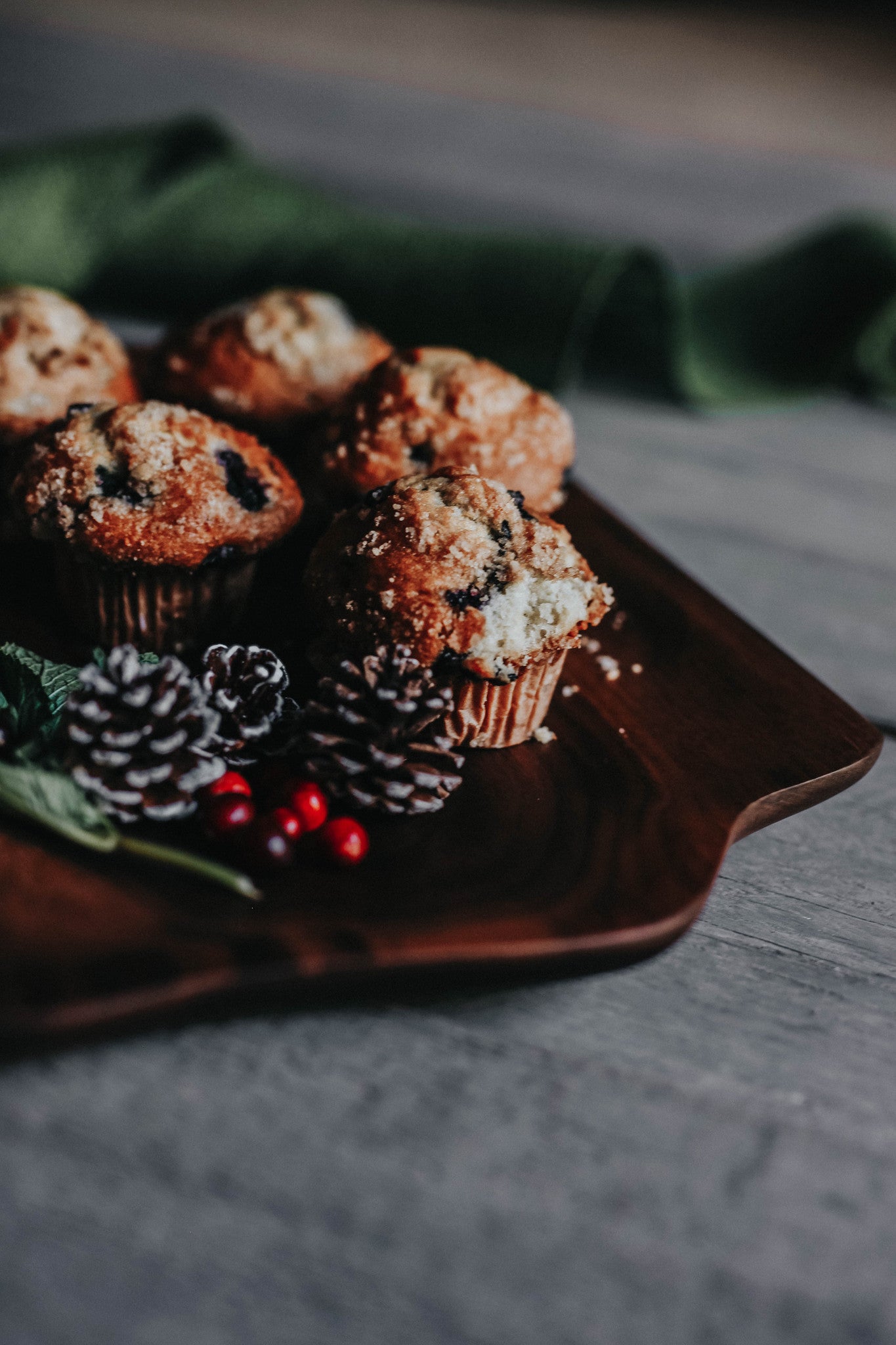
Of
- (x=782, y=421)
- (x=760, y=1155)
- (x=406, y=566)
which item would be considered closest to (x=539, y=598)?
(x=406, y=566)

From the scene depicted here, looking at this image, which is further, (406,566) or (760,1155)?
(406,566)

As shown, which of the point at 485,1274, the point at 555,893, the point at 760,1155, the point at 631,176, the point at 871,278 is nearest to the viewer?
the point at 485,1274

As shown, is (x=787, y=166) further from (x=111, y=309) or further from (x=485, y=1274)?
(x=485, y=1274)

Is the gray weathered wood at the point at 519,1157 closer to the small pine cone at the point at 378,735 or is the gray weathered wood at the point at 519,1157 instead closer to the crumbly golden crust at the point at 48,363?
the small pine cone at the point at 378,735

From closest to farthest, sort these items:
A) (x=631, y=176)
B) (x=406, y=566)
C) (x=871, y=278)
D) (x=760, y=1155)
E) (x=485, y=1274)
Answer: (x=485, y=1274), (x=760, y=1155), (x=406, y=566), (x=871, y=278), (x=631, y=176)

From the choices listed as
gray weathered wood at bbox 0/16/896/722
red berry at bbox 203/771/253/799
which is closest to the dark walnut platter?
red berry at bbox 203/771/253/799

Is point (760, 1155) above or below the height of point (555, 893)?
below
